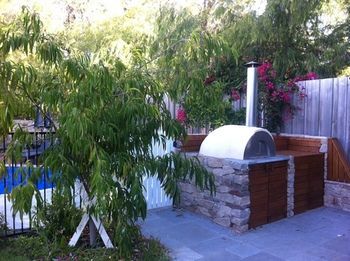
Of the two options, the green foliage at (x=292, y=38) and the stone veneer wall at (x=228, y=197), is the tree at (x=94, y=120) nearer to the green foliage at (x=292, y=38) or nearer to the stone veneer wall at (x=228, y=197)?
the stone veneer wall at (x=228, y=197)

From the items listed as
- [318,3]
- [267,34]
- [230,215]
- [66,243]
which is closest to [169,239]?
[230,215]

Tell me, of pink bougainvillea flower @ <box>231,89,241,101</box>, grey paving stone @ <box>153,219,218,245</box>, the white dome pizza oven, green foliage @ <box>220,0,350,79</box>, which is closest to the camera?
grey paving stone @ <box>153,219,218,245</box>

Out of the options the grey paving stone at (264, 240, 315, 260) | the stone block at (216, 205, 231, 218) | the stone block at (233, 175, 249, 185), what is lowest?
the grey paving stone at (264, 240, 315, 260)

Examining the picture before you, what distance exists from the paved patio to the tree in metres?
0.97

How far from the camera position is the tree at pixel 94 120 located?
311 cm

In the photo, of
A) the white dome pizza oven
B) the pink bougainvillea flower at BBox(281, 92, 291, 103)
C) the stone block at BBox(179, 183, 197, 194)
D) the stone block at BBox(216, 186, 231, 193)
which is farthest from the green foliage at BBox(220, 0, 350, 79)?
the stone block at BBox(216, 186, 231, 193)

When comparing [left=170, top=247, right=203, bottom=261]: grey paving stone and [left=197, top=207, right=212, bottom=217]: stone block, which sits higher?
[left=197, top=207, right=212, bottom=217]: stone block

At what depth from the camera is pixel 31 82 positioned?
327 cm

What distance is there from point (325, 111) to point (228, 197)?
2.48 meters

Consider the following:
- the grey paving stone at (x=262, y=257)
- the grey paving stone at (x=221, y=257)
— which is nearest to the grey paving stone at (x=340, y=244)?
the grey paving stone at (x=262, y=257)

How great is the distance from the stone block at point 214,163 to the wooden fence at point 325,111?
2226 mm

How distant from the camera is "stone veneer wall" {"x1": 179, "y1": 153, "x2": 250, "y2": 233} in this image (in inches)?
185

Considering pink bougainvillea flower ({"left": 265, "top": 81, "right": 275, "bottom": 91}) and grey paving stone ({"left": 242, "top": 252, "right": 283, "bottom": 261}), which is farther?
pink bougainvillea flower ({"left": 265, "top": 81, "right": 275, "bottom": 91})

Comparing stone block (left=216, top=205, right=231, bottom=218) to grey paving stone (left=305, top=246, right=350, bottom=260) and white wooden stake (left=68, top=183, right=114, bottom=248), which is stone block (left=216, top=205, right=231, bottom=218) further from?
white wooden stake (left=68, top=183, right=114, bottom=248)
